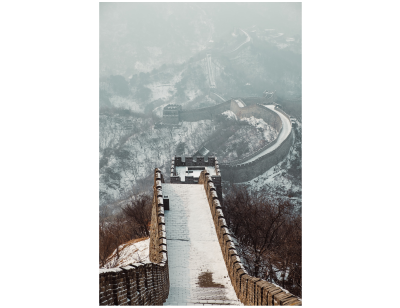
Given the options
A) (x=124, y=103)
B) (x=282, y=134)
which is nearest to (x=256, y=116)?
(x=282, y=134)

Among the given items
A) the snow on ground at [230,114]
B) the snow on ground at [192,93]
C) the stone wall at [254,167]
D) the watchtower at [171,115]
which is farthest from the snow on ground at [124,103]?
the stone wall at [254,167]

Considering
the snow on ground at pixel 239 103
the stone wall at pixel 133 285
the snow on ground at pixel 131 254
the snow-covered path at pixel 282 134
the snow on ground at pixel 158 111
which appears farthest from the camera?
the snow on ground at pixel 158 111

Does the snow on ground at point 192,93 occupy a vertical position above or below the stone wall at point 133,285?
above

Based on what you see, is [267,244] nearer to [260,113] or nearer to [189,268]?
[189,268]

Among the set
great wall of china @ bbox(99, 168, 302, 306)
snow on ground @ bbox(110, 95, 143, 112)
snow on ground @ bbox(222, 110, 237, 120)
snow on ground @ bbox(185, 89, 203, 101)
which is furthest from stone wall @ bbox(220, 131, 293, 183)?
snow on ground @ bbox(185, 89, 203, 101)

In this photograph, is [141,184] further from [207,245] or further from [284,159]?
[207,245]

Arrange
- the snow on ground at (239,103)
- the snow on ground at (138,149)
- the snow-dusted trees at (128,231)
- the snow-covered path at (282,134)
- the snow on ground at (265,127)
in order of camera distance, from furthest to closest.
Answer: the snow on ground at (239,103) → the snow on ground at (138,149) → the snow on ground at (265,127) → the snow-covered path at (282,134) → the snow-dusted trees at (128,231)

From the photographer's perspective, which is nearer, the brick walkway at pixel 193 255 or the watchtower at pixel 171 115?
the brick walkway at pixel 193 255

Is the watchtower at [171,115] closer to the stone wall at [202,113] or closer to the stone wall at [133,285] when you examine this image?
the stone wall at [202,113]

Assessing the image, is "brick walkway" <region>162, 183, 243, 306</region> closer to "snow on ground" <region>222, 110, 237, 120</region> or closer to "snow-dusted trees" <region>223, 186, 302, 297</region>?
"snow-dusted trees" <region>223, 186, 302, 297</region>
